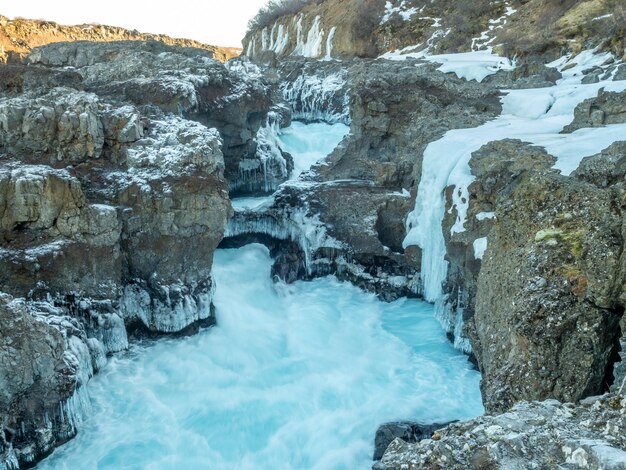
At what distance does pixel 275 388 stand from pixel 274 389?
0.15 feet

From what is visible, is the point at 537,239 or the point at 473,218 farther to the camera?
the point at 473,218

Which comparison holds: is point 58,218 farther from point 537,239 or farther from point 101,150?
point 537,239

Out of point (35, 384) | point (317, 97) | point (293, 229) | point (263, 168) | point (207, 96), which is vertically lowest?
point (35, 384)

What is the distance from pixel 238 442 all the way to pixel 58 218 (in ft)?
20.6

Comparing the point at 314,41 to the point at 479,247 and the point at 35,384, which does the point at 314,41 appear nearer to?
the point at 479,247

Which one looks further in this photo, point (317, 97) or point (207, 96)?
point (317, 97)

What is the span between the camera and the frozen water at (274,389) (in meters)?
9.78

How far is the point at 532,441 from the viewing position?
4102 mm

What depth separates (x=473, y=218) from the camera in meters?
12.5

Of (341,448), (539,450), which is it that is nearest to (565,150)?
(341,448)

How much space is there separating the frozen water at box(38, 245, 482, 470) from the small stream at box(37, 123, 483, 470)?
25 mm

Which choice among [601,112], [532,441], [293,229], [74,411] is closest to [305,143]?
[293,229]

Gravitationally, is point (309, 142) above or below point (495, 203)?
above

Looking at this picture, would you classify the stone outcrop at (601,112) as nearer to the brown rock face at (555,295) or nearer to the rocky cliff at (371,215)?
the rocky cliff at (371,215)
